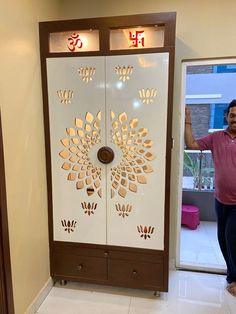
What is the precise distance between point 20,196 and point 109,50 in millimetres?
1257

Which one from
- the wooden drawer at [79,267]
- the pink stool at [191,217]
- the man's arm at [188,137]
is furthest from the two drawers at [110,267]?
the pink stool at [191,217]

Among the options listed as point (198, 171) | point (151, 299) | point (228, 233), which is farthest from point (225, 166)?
point (198, 171)

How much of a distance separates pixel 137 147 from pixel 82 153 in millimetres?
456

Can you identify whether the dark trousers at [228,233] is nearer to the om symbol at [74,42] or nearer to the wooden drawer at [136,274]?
the wooden drawer at [136,274]

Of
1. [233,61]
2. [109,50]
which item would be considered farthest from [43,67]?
[233,61]

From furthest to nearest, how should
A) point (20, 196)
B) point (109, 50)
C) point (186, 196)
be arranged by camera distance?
point (186, 196) < point (109, 50) < point (20, 196)

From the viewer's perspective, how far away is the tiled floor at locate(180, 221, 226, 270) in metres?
2.70

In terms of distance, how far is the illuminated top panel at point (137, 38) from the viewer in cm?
193

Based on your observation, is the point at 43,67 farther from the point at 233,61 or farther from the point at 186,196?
the point at 186,196

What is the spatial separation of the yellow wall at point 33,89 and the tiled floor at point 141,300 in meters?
0.24

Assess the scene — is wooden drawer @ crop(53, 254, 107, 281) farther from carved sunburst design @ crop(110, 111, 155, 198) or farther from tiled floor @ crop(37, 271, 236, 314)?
carved sunburst design @ crop(110, 111, 155, 198)

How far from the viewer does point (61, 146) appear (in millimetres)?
2160

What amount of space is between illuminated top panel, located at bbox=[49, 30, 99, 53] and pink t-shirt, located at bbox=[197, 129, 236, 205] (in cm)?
130

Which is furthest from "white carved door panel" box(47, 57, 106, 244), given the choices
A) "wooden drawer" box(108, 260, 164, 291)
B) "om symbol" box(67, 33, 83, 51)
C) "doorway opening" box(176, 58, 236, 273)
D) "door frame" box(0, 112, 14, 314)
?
"doorway opening" box(176, 58, 236, 273)
